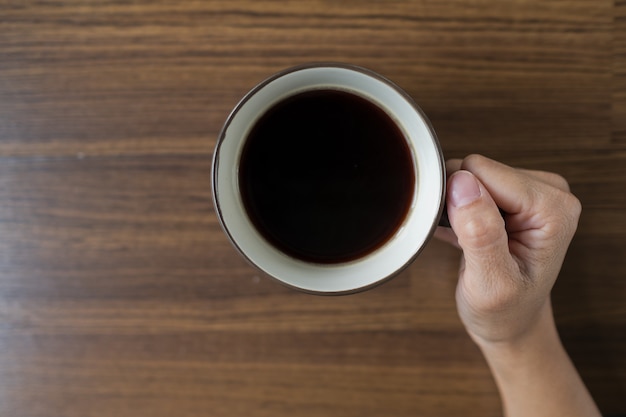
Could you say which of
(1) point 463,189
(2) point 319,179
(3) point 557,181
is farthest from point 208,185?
(3) point 557,181

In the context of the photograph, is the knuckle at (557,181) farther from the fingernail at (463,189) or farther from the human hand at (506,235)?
the fingernail at (463,189)

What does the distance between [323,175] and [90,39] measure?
1.27 ft

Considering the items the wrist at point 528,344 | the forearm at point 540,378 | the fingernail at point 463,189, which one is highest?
the fingernail at point 463,189

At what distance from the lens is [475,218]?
1.90ft

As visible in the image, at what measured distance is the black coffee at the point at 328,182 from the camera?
25.9 inches

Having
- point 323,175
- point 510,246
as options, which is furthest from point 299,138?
point 510,246

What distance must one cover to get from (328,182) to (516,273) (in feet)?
0.85

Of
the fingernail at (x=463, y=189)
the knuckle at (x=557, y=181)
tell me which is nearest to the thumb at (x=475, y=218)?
the fingernail at (x=463, y=189)

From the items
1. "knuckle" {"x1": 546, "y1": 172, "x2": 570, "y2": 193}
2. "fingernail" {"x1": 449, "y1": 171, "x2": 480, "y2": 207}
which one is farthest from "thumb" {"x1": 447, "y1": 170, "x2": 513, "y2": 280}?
"knuckle" {"x1": 546, "y1": 172, "x2": 570, "y2": 193}

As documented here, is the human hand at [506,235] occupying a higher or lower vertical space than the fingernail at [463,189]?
lower

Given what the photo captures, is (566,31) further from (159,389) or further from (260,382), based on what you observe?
(159,389)

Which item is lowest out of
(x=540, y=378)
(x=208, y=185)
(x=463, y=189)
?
(x=540, y=378)

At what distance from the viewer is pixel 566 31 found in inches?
29.5

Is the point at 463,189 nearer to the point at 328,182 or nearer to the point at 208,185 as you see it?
the point at 328,182
